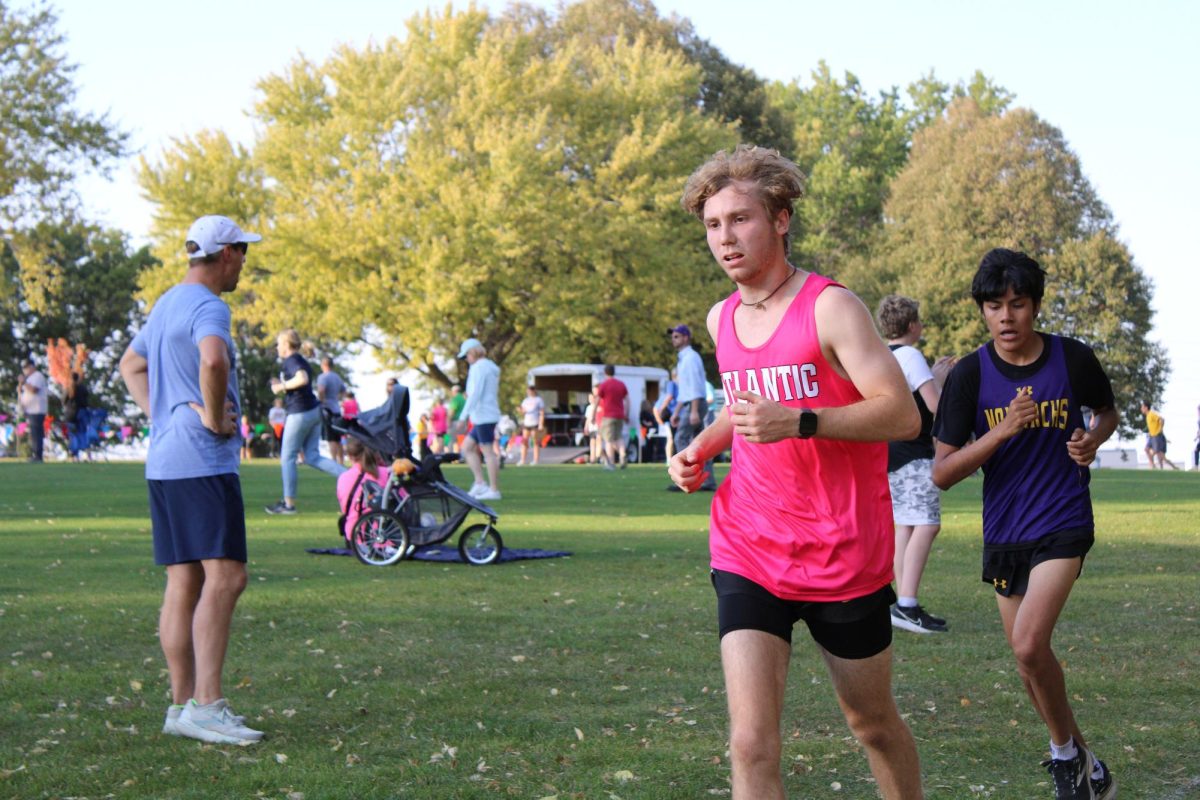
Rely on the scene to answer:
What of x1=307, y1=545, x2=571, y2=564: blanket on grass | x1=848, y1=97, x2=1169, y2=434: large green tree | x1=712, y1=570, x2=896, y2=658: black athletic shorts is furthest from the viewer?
x1=848, y1=97, x2=1169, y2=434: large green tree

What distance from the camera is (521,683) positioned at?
22.6 feet

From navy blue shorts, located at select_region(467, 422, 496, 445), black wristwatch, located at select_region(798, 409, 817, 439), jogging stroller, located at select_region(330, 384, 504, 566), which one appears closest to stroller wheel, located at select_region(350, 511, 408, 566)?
jogging stroller, located at select_region(330, 384, 504, 566)

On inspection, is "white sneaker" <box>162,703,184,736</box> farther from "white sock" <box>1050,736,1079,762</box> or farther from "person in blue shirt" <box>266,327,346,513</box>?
"person in blue shirt" <box>266,327,346,513</box>

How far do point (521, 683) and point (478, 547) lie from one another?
17.4 ft

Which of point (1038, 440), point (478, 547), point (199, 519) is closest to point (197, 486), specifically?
point (199, 519)

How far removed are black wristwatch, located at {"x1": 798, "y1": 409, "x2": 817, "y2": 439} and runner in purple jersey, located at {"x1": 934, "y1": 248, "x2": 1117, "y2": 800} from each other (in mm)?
1565

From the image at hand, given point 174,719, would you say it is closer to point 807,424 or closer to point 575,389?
point 807,424

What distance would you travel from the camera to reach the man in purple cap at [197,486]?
19.1ft

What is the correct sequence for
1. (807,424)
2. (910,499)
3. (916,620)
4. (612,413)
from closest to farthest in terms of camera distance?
(807,424) → (916,620) → (910,499) → (612,413)

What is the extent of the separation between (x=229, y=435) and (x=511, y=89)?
40249mm

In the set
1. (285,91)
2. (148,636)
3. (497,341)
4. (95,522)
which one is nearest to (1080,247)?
(497,341)

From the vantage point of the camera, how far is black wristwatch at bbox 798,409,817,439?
3607mm

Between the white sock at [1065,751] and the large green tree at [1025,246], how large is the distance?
54.3m

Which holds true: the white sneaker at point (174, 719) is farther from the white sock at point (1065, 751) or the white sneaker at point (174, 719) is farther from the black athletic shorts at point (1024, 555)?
the white sock at point (1065, 751)
